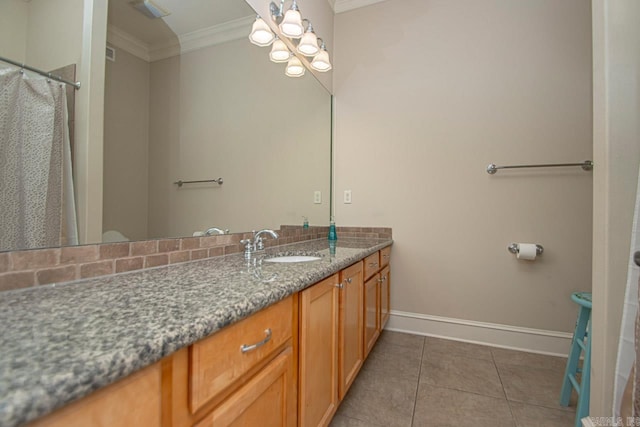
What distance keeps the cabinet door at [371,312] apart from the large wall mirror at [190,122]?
2.25 ft

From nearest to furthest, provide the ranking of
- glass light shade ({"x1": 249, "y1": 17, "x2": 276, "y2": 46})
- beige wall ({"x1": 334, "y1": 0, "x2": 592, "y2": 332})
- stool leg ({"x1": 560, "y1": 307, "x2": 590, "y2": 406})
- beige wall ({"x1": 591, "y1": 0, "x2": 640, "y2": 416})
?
beige wall ({"x1": 591, "y1": 0, "x2": 640, "y2": 416}), stool leg ({"x1": 560, "y1": 307, "x2": 590, "y2": 406}), glass light shade ({"x1": 249, "y1": 17, "x2": 276, "y2": 46}), beige wall ({"x1": 334, "y1": 0, "x2": 592, "y2": 332})

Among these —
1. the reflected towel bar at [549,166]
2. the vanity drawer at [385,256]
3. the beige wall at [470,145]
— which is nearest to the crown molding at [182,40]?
the beige wall at [470,145]

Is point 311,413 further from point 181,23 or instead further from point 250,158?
point 181,23

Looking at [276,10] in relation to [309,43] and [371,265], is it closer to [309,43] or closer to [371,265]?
[309,43]

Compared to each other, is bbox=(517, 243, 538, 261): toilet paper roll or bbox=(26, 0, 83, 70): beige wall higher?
bbox=(26, 0, 83, 70): beige wall

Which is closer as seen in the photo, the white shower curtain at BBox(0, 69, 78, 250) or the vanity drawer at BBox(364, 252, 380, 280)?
the white shower curtain at BBox(0, 69, 78, 250)

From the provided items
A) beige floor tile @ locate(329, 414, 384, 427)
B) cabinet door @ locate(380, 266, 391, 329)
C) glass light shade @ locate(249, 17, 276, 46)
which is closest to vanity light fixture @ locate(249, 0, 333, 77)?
glass light shade @ locate(249, 17, 276, 46)

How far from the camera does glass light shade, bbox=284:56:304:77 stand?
1.90m

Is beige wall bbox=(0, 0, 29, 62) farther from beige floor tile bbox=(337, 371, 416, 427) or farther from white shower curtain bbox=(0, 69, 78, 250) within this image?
beige floor tile bbox=(337, 371, 416, 427)

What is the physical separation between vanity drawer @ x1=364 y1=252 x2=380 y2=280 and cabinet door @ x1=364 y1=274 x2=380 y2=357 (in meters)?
0.04

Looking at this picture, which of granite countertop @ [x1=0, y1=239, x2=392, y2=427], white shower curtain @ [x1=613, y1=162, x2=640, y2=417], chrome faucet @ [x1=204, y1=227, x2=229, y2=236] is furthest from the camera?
chrome faucet @ [x1=204, y1=227, x2=229, y2=236]

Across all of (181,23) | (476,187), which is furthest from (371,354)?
(181,23)

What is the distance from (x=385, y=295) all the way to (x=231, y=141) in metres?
1.54

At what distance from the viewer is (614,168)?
38.3 inches
